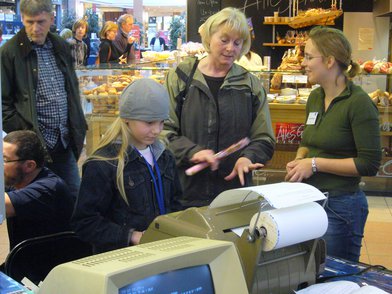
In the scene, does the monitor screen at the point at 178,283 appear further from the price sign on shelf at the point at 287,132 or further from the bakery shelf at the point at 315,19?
the bakery shelf at the point at 315,19

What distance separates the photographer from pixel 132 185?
6.64ft

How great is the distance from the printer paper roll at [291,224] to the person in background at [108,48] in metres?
7.33

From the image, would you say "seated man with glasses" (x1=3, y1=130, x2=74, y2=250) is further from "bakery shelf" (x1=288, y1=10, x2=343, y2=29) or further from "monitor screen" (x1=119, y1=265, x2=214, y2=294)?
"bakery shelf" (x1=288, y1=10, x2=343, y2=29)

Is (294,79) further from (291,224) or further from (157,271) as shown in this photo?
(157,271)

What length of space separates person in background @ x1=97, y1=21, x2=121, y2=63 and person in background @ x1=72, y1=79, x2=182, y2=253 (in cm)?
661

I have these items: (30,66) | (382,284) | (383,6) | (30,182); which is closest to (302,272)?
(382,284)

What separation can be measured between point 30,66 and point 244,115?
1.34 meters

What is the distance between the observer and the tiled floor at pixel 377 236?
4426 millimetres

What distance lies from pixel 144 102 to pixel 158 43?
1084 centimetres

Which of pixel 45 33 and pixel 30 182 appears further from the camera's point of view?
pixel 45 33

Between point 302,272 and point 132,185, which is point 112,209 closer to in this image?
point 132,185

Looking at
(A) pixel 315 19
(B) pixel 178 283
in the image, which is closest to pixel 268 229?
(B) pixel 178 283

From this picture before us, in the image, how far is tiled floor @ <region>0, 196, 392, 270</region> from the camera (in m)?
4.43

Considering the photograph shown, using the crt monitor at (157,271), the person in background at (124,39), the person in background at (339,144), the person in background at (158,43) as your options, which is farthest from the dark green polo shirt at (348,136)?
the person in background at (158,43)
